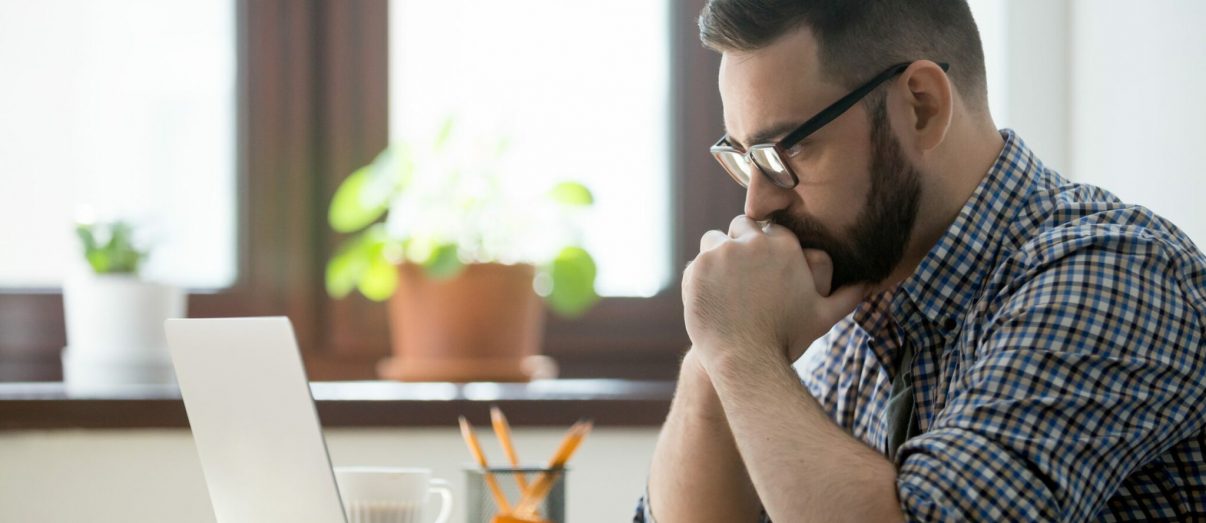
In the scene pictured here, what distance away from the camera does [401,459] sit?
210 cm

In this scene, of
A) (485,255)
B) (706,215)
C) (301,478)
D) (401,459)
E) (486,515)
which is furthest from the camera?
(706,215)

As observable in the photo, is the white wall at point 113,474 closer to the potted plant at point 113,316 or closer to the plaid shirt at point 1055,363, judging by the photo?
the potted plant at point 113,316

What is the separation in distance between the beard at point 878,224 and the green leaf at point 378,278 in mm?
1099

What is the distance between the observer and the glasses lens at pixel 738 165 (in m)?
1.41

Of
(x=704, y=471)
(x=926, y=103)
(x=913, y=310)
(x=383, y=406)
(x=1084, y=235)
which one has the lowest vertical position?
(x=383, y=406)

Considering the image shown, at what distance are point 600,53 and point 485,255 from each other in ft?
1.54

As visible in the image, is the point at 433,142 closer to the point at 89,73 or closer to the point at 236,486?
the point at 89,73

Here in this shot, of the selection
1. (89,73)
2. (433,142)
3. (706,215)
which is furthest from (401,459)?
(89,73)

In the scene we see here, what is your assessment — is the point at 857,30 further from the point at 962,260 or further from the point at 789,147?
the point at 962,260

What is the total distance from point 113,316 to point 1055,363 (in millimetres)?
1673

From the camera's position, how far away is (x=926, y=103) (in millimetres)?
1316

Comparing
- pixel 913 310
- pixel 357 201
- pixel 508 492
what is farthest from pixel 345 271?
pixel 913 310

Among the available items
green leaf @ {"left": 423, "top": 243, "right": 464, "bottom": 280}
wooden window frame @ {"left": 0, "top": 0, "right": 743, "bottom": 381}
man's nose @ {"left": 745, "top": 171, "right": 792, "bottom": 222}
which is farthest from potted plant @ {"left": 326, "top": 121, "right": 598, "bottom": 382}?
man's nose @ {"left": 745, "top": 171, "right": 792, "bottom": 222}

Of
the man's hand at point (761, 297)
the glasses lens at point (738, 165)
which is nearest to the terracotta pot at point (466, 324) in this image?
the glasses lens at point (738, 165)
